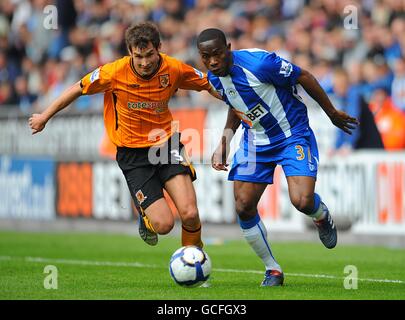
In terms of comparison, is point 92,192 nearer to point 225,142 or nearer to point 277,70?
point 225,142

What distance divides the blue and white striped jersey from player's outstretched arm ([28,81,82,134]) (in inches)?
51.6

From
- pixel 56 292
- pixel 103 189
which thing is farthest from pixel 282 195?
pixel 56 292

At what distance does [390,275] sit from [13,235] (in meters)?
8.80

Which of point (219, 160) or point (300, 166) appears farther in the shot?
point (219, 160)

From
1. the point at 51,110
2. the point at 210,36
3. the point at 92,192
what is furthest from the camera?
the point at 92,192

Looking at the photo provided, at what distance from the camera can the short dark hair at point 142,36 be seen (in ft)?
29.4

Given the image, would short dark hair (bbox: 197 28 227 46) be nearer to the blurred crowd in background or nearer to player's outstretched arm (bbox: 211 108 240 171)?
player's outstretched arm (bbox: 211 108 240 171)

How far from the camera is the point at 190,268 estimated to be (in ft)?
28.2

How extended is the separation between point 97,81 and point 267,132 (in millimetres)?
1699

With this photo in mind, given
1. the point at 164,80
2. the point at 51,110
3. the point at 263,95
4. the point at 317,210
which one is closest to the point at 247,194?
the point at 317,210

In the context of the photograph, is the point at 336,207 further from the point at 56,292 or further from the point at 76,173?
the point at 56,292

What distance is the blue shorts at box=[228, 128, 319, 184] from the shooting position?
366 inches
